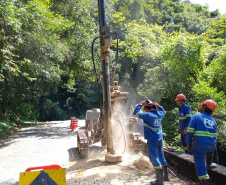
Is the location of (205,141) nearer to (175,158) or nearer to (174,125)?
(175,158)

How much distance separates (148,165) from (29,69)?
920 cm

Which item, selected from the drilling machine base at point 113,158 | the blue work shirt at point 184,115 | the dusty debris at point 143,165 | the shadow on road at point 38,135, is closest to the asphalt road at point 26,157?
the shadow on road at point 38,135

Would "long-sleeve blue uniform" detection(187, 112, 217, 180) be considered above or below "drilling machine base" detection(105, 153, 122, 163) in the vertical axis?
above

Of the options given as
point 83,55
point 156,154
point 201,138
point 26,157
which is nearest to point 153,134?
point 156,154

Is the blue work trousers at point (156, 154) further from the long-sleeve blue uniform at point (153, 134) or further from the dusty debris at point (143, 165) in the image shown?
the dusty debris at point (143, 165)

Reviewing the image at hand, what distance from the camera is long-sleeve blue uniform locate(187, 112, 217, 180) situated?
455 centimetres

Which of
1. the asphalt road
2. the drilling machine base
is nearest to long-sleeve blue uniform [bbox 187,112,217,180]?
the drilling machine base

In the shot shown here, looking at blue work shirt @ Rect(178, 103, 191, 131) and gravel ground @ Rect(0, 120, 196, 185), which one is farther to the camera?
blue work shirt @ Rect(178, 103, 191, 131)

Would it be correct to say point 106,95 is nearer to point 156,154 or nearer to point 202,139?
point 156,154

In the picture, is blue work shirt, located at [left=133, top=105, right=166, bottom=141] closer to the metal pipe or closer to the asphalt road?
the metal pipe

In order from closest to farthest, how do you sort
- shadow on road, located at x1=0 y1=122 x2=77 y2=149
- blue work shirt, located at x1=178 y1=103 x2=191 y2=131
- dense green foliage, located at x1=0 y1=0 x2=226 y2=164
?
blue work shirt, located at x1=178 y1=103 x2=191 y2=131 → dense green foliage, located at x1=0 y1=0 x2=226 y2=164 → shadow on road, located at x1=0 y1=122 x2=77 y2=149

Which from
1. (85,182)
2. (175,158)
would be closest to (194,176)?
(175,158)

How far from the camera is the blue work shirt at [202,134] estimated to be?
4.56 meters

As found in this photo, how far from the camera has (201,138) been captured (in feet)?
15.0
